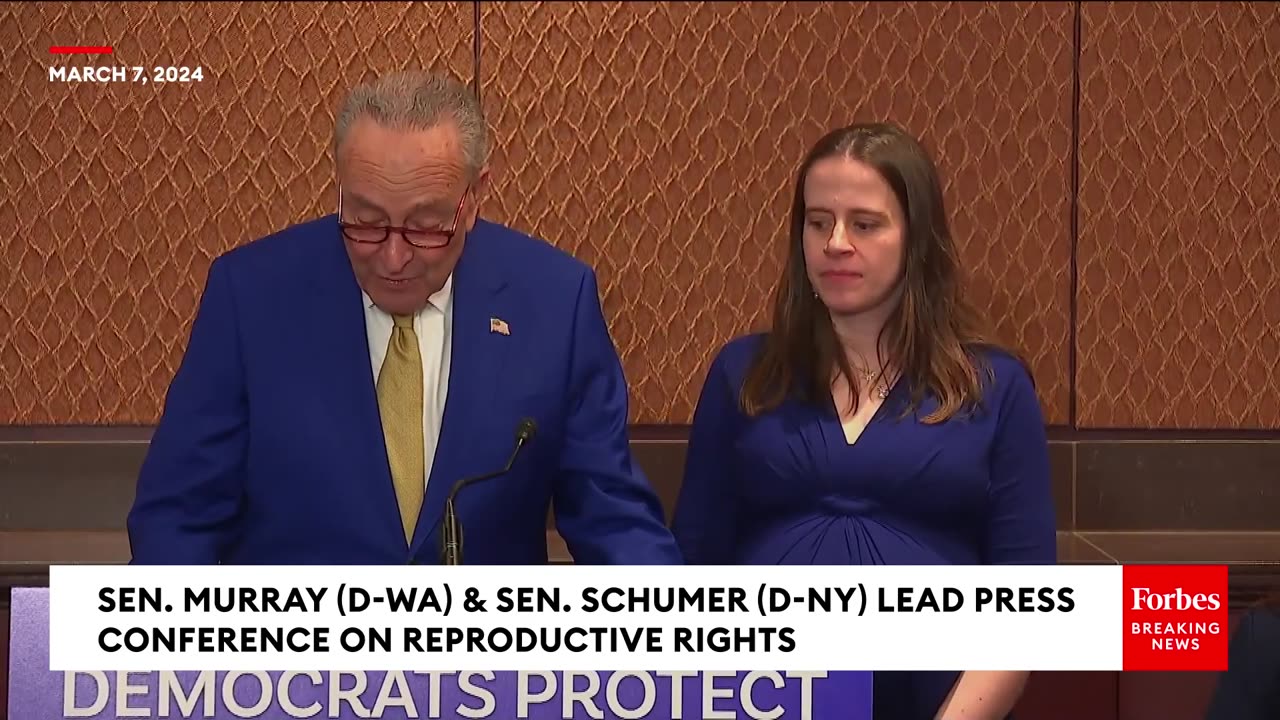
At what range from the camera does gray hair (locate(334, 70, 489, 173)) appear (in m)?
1.70

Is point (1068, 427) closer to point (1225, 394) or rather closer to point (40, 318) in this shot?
point (1225, 394)

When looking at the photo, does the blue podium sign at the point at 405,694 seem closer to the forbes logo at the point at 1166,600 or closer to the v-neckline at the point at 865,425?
the v-neckline at the point at 865,425

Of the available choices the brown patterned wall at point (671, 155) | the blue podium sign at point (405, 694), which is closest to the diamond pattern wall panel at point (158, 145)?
the brown patterned wall at point (671, 155)

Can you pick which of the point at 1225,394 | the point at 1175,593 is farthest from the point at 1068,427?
the point at 1175,593

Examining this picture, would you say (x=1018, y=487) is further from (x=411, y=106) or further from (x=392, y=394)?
(x=411, y=106)

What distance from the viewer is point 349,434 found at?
1.74 metres

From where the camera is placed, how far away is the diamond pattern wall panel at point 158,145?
3.02 m

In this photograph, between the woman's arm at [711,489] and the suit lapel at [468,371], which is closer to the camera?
the suit lapel at [468,371]

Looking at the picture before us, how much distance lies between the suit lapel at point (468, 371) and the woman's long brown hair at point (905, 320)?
0.43 metres

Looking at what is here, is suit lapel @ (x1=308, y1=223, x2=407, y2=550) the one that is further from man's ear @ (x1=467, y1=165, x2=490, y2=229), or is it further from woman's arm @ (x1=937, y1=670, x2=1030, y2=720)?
woman's arm @ (x1=937, y1=670, x2=1030, y2=720)

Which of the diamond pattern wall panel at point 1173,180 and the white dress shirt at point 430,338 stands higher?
the diamond pattern wall panel at point 1173,180

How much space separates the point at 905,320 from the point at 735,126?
1.17 metres

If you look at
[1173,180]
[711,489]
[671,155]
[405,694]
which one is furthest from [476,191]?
[1173,180]

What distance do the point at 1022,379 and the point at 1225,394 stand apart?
1.40 meters
